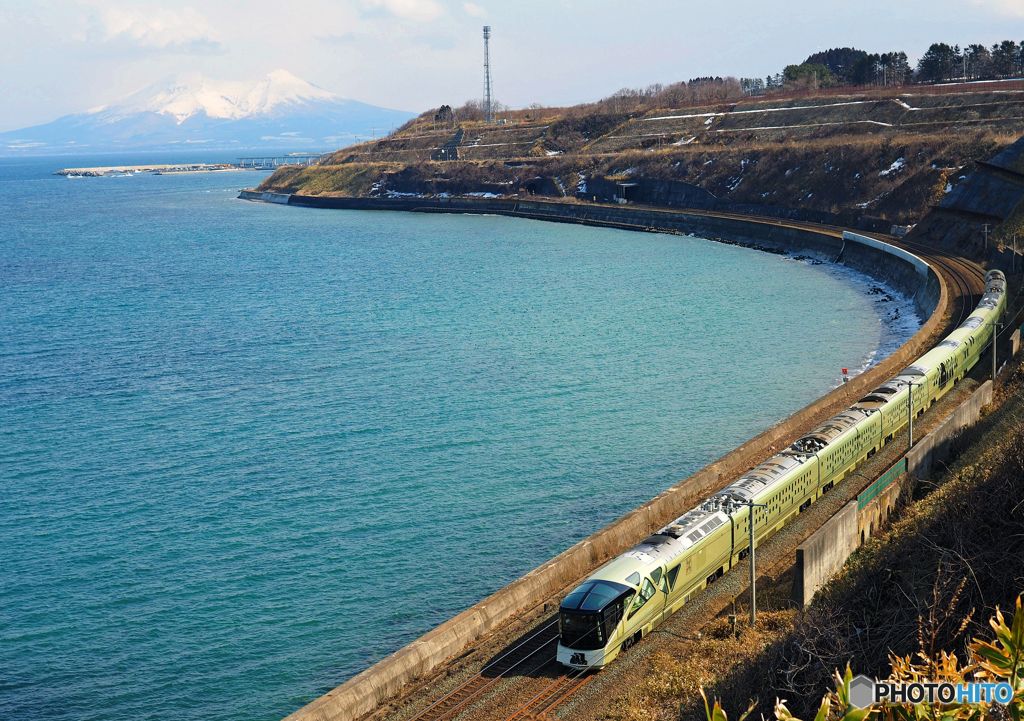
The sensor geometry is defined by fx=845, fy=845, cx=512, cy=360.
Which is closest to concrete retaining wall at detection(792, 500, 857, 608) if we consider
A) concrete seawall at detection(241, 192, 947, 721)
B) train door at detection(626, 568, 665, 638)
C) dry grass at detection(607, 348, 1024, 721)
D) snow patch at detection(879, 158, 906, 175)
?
dry grass at detection(607, 348, 1024, 721)

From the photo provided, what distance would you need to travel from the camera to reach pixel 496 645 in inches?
854

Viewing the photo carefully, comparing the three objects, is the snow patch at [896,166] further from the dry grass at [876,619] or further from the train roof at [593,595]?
the train roof at [593,595]

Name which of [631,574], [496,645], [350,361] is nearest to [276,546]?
[496,645]

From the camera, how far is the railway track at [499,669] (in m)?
19.1

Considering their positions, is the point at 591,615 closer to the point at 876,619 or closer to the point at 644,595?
the point at 644,595

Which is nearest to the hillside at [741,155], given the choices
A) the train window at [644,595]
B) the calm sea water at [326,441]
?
the calm sea water at [326,441]

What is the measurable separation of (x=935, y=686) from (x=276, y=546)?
87.1 feet

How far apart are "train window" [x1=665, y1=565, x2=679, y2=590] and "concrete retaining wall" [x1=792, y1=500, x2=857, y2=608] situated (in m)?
3.02

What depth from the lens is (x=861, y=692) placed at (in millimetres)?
6824

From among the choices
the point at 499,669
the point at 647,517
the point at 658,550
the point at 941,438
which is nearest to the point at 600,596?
the point at 658,550

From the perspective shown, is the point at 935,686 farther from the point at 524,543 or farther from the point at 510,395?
the point at 510,395

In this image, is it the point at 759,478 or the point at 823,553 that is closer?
the point at 823,553

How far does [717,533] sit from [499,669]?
24.1 ft

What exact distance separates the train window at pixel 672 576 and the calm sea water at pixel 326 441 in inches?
282
